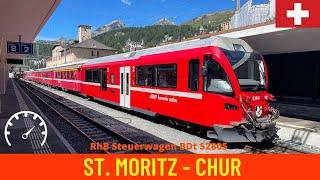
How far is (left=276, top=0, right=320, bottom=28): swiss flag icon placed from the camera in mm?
13336

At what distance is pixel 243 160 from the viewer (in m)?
9.80

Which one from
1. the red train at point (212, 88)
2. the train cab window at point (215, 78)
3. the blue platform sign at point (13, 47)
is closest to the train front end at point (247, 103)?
the red train at point (212, 88)

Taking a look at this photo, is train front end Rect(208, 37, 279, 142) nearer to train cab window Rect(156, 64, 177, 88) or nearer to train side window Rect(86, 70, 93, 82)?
train cab window Rect(156, 64, 177, 88)

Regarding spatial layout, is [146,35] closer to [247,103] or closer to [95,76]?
[95,76]

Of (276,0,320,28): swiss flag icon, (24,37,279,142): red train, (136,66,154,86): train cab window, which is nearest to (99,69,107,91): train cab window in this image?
(136,66,154,86): train cab window

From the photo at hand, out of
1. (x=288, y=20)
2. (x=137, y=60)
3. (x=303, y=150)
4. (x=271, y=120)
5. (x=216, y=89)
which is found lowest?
(x=303, y=150)

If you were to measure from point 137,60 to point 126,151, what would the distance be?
717 centimetres

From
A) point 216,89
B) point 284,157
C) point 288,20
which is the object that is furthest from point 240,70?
point 288,20

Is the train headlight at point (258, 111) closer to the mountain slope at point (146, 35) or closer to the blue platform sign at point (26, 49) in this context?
the blue platform sign at point (26, 49)

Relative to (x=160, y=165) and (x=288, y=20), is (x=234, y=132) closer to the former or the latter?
(x=160, y=165)

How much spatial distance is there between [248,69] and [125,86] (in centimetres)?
857

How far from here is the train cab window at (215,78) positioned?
1112cm

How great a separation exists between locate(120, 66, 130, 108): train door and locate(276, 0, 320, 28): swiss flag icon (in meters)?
7.81

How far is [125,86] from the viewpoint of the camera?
Result: 62.3 feet
